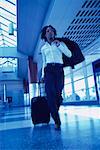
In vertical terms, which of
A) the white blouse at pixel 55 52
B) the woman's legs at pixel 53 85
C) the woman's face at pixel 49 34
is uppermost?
the woman's face at pixel 49 34

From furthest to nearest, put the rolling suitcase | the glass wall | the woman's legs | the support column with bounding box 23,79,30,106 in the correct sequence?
the support column with bounding box 23,79,30,106, the glass wall, the rolling suitcase, the woman's legs

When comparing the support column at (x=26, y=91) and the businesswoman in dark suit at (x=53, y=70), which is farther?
the support column at (x=26, y=91)

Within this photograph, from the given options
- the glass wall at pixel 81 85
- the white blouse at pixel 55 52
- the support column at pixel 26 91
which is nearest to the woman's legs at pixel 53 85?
the white blouse at pixel 55 52

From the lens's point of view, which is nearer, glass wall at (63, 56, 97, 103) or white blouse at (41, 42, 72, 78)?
white blouse at (41, 42, 72, 78)

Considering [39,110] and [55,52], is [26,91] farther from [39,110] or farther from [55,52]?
[55,52]

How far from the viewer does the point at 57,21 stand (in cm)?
757

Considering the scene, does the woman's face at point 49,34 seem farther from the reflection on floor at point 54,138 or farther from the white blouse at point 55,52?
the reflection on floor at point 54,138

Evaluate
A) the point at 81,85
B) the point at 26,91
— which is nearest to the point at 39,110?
the point at 81,85

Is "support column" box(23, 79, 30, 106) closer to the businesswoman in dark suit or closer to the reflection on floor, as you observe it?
the reflection on floor

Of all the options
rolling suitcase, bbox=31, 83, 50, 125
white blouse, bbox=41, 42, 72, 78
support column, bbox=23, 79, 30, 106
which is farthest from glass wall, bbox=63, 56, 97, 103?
white blouse, bbox=41, 42, 72, 78

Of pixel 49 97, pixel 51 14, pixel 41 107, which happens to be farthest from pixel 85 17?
pixel 49 97

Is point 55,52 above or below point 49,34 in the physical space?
below

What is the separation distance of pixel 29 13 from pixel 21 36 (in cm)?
295

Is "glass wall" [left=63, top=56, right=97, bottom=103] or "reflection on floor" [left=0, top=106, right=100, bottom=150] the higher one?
"glass wall" [left=63, top=56, right=97, bottom=103]
